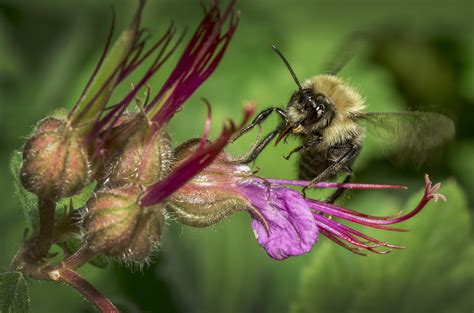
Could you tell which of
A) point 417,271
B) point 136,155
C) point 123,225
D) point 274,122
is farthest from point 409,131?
point 274,122

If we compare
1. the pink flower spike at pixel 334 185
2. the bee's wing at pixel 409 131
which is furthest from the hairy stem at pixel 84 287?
the bee's wing at pixel 409 131

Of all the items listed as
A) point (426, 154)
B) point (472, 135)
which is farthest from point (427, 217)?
point (472, 135)

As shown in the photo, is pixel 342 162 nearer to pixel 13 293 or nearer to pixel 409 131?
pixel 409 131

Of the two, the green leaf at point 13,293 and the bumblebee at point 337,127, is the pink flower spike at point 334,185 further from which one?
the green leaf at point 13,293

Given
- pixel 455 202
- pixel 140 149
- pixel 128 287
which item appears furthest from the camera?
pixel 128 287

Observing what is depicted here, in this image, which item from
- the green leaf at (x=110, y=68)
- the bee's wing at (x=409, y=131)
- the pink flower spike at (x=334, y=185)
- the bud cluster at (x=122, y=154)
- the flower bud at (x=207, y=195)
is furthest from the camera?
the bee's wing at (x=409, y=131)

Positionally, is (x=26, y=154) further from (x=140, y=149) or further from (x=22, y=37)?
(x=22, y=37)

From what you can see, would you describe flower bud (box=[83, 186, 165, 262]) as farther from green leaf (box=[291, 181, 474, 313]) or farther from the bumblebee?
green leaf (box=[291, 181, 474, 313])
